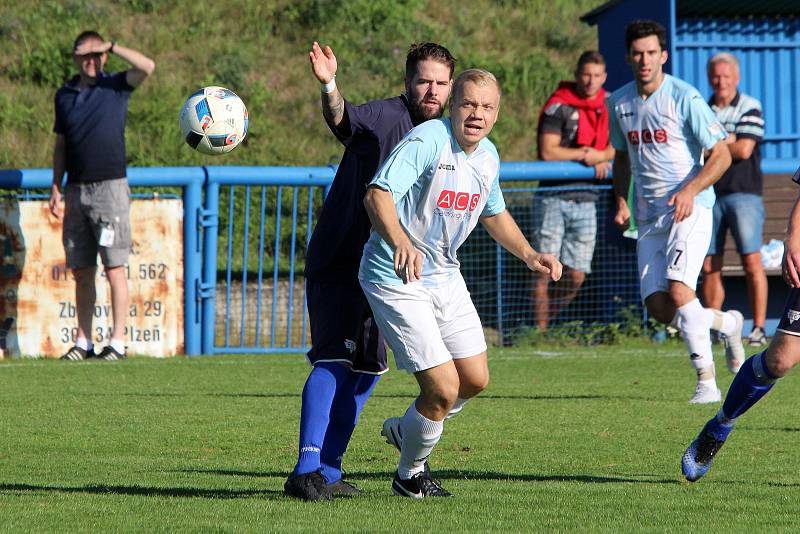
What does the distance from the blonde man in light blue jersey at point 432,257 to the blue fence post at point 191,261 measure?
6.84 meters

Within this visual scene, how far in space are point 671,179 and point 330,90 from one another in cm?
377

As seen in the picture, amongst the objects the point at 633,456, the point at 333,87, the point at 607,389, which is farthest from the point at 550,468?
the point at 607,389

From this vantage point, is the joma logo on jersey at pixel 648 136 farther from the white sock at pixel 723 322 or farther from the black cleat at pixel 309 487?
the black cleat at pixel 309 487

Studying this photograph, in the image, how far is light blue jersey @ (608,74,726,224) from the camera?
9.10 meters

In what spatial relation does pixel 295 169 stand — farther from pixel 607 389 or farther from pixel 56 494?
pixel 56 494

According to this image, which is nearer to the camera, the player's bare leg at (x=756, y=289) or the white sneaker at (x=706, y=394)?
the white sneaker at (x=706, y=394)

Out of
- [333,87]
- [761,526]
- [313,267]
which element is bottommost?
[761,526]

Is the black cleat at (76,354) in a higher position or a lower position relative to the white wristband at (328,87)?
lower

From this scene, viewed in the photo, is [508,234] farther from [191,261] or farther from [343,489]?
[191,261]

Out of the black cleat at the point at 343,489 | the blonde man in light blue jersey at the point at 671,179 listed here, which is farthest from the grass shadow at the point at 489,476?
the blonde man in light blue jersey at the point at 671,179

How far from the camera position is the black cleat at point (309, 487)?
18.3 feet

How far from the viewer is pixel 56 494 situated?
5746 millimetres

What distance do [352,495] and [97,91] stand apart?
6.83 metres

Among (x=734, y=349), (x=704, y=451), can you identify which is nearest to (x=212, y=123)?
(x=704, y=451)
